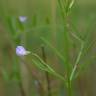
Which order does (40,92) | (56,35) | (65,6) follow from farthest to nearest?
(56,35) → (40,92) → (65,6)

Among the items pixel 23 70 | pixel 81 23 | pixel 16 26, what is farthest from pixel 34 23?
pixel 81 23

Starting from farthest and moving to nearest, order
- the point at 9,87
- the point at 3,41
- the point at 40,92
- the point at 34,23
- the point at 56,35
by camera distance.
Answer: the point at 3,41, the point at 9,87, the point at 56,35, the point at 40,92, the point at 34,23

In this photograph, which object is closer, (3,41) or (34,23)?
(34,23)

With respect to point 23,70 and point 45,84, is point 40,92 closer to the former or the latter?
point 45,84

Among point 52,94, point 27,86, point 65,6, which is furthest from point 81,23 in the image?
point 65,6

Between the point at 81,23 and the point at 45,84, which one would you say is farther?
the point at 81,23

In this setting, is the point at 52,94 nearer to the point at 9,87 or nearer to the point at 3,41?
the point at 9,87

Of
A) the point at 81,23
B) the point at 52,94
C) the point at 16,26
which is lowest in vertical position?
the point at 81,23

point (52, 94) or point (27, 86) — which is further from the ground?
point (52, 94)

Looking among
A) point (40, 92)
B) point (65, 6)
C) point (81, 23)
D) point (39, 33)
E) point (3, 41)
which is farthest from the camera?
point (81, 23)
